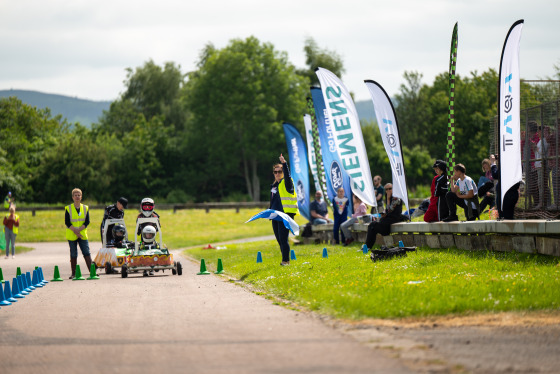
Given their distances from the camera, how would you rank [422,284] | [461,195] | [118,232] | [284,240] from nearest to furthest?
1. [422,284]
2. [461,195]
3. [284,240]
4. [118,232]

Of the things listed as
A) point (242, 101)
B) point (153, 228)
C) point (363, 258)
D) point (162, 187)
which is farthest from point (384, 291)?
point (162, 187)

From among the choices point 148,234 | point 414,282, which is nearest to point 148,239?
point 148,234

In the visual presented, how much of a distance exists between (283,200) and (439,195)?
3.33 metres

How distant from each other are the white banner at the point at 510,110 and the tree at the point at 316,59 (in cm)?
8152

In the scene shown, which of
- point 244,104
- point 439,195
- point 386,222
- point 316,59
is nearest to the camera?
point 439,195

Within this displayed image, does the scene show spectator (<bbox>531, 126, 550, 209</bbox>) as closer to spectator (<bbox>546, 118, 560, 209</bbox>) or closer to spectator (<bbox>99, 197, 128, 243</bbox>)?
spectator (<bbox>546, 118, 560, 209</bbox>)

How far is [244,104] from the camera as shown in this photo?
268 feet

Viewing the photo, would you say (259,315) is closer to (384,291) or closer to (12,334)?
(384,291)

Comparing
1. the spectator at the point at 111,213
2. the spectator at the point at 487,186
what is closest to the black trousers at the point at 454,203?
the spectator at the point at 487,186

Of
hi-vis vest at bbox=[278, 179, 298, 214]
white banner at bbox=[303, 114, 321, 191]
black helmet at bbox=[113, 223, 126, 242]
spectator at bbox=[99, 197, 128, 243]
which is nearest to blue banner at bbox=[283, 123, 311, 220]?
white banner at bbox=[303, 114, 321, 191]

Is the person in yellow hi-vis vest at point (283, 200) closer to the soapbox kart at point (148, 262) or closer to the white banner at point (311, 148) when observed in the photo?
the soapbox kart at point (148, 262)

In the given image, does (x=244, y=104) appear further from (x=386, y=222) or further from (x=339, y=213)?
(x=386, y=222)

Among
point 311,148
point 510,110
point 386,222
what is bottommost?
point 386,222

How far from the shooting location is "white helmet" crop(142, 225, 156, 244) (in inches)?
758
